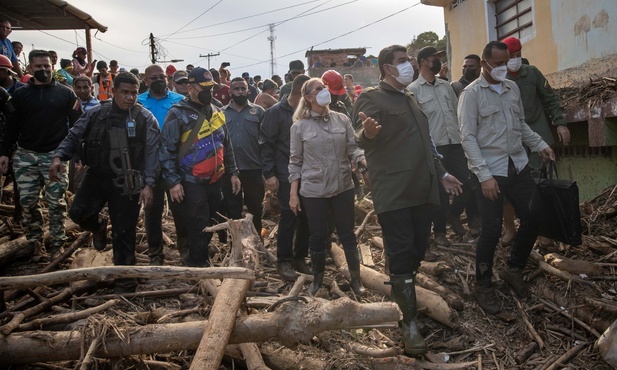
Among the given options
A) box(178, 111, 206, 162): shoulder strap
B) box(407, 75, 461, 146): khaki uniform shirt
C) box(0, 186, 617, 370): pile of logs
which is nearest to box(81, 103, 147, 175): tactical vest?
box(178, 111, 206, 162): shoulder strap

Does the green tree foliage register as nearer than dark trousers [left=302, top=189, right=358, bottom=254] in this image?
No

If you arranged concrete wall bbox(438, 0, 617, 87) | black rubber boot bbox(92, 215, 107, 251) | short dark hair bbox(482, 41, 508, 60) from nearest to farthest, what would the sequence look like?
short dark hair bbox(482, 41, 508, 60) → black rubber boot bbox(92, 215, 107, 251) → concrete wall bbox(438, 0, 617, 87)

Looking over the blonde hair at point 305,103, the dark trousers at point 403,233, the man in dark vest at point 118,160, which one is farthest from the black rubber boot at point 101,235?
the dark trousers at point 403,233

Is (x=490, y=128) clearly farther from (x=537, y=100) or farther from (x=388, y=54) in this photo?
(x=537, y=100)

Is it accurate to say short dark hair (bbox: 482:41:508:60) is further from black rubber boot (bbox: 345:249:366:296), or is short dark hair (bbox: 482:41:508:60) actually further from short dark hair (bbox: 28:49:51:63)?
short dark hair (bbox: 28:49:51:63)

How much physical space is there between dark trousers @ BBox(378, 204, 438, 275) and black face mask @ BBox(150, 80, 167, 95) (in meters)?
3.81

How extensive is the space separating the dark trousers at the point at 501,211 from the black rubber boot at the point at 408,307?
104 cm

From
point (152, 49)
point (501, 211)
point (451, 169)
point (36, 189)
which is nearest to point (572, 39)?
point (451, 169)

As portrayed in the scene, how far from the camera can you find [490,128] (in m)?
4.55

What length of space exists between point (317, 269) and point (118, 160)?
228cm

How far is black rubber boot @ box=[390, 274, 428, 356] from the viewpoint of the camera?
3.80 m

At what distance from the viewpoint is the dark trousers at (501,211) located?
14.8 feet

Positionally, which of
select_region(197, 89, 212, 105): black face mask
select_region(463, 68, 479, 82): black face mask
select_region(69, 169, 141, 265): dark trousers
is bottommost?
select_region(69, 169, 141, 265): dark trousers

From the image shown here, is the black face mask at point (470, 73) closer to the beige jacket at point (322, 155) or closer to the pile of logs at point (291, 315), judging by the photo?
the pile of logs at point (291, 315)
